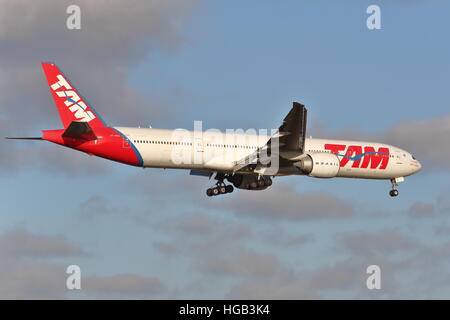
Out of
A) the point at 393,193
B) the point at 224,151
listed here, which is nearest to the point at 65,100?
the point at 224,151

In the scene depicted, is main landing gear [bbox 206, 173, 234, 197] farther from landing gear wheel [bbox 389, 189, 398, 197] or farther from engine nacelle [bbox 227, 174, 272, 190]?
landing gear wheel [bbox 389, 189, 398, 197]

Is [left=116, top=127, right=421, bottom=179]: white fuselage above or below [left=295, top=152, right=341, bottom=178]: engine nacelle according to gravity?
above

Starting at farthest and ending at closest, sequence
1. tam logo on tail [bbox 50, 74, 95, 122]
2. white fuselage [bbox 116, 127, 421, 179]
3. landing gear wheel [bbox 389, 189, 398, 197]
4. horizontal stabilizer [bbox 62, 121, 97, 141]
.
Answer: landing gear wheel [bbox 389, 189, 398, 197], tam logo on tail [bbox 50, 74, 95, 122], white fuselage [bbox 116, 127, 421, 179], horizontal stabilizer [bbox 62, 121, 97, 141]

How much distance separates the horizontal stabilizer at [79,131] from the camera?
42500 mm

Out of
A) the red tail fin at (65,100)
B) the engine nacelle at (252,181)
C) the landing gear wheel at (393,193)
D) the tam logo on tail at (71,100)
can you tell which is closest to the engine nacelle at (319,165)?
the engine nacelle at (252,181)

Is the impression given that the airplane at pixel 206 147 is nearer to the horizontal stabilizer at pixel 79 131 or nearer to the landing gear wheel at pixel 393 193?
the horizontal stabilizer at pixel 79 131

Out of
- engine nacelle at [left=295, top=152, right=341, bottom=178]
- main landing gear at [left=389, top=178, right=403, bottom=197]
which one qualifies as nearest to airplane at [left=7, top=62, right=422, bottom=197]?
engine nacelle at [left=295, top=152, right=341, bottom=178]

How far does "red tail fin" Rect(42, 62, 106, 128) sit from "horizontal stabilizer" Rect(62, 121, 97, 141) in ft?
7.00

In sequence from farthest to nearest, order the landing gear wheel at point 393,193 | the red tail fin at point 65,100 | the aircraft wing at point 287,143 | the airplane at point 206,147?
the landing gear wheel at point 393,193 → the red tail fin at point 65,100 → the airplane at point 206,147 → the aircraft wing at point 287,143

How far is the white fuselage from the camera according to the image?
44906 mm

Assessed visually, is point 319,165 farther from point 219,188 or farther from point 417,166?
point 417,166

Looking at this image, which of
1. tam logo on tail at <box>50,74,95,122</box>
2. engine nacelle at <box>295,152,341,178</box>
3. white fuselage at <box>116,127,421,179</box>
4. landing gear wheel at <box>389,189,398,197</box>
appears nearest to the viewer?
white fuselage at <box>116,127,421,179</box>
